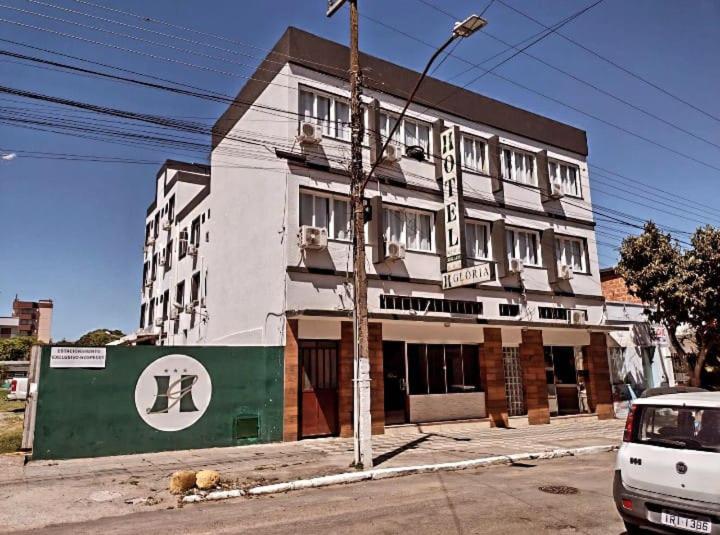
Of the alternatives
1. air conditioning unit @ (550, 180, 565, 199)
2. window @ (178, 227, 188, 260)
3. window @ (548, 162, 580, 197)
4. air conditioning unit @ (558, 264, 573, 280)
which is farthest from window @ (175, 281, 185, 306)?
window @ (548, 162, 580, 197)

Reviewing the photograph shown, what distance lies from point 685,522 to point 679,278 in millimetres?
18247

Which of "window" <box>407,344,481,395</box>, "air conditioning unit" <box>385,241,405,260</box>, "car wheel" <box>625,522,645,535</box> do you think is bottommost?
"car wheel" <box>625,522,645,535</box>

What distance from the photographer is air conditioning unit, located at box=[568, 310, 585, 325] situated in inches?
881

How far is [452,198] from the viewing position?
1933 centimetres

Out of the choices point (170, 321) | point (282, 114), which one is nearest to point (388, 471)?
point (282, 114)

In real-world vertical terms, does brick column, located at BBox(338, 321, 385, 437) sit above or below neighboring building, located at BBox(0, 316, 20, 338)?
below

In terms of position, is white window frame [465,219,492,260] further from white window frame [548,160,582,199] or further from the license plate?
the license plate

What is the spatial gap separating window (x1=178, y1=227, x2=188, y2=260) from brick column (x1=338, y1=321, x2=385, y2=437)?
1292cm

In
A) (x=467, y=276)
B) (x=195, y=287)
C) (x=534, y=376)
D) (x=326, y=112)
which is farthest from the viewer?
(x=195, y=287)

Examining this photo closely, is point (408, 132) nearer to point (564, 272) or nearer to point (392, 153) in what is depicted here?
point (392, 153)

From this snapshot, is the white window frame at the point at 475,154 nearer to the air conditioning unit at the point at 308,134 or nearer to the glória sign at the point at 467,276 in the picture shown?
the glória sign at the point at 467,276

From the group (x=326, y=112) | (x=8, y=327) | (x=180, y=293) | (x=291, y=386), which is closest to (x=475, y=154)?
(x=326, y=112)

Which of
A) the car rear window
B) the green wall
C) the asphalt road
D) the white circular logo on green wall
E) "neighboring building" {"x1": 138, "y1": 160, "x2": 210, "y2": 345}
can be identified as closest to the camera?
the car rear window

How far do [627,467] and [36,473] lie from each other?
416 inches
